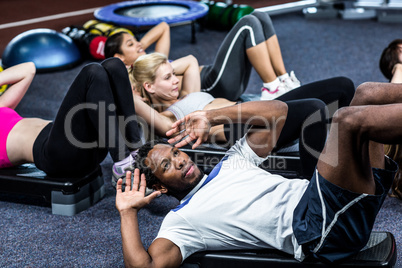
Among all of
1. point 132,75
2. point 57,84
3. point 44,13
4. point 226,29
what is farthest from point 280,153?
point 44,13

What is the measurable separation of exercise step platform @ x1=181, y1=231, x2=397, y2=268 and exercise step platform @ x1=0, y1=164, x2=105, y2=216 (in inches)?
32.0

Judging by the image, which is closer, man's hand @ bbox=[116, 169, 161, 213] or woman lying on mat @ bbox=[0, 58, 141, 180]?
man's hand @ bbox=[116, 169, 161, 213]

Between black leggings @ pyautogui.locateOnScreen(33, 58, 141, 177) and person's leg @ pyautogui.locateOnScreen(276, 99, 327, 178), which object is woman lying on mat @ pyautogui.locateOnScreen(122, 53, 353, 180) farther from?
black leggings @ pyautogui.locateOnScreen(33, 58, 141, 177)

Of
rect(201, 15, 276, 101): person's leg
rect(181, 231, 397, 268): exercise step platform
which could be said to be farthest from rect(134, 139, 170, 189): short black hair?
rect(201, 15, 276, 101): person's leg

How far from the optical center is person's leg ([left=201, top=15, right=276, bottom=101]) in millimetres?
3029

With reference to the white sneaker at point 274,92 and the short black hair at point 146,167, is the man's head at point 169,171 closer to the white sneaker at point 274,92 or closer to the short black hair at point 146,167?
the short black hair at point 146,167

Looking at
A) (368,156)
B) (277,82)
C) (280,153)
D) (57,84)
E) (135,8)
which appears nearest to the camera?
(368,156)

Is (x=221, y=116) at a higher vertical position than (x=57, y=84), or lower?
higher

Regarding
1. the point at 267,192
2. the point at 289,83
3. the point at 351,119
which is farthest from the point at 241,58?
the point at 351,119

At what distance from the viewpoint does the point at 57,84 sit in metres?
4.22

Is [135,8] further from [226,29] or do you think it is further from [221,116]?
[221,116]

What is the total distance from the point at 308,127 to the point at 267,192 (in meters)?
0.55

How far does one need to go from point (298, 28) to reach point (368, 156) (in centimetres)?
422

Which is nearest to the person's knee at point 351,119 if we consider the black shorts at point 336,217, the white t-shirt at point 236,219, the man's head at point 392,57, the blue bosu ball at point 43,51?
the black shorts at point 336,217
